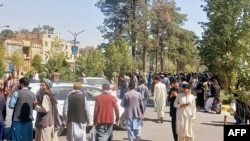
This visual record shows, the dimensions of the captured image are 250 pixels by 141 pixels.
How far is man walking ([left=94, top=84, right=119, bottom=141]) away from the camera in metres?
10.2

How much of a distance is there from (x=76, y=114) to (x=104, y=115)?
0.73 m

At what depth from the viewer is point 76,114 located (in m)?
9.72

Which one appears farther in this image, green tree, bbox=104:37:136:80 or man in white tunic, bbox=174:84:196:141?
green tree, bbox=104:37:136:80

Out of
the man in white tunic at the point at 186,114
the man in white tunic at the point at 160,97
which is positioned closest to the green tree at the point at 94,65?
the man in white tunic at the point at 160,97

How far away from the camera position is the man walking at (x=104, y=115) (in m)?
10.2

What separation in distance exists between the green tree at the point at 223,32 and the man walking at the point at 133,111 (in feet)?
50.5

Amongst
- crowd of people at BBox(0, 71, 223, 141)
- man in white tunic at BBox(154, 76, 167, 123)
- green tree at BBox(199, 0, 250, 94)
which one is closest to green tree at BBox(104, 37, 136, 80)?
green tree at BBox(199, 0, 250, 94)

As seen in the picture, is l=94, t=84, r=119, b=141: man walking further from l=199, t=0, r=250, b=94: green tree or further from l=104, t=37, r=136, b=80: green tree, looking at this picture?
l=104, t=37, r=136, b=80: green tree

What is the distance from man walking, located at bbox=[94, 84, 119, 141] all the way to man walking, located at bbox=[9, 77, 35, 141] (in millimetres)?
1528

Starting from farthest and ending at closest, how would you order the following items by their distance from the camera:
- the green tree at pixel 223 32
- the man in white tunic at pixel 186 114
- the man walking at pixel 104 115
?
the green tree at pixel 223 32
the man in white tunic at pixel 186 114
the man walking at pixel 104 115

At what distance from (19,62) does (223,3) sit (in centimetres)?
5376

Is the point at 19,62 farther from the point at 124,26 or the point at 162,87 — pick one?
the point at 162,87

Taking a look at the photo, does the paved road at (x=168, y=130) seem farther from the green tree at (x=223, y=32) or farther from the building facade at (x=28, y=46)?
the building facade at (x=28, y=46)

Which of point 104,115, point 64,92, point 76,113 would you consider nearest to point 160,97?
point 64,92
